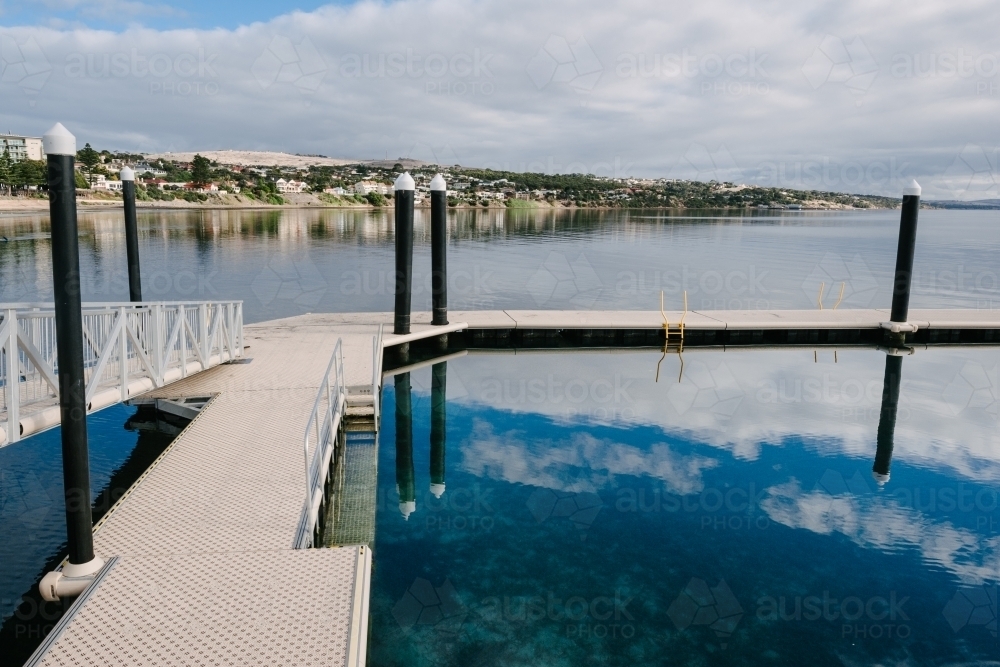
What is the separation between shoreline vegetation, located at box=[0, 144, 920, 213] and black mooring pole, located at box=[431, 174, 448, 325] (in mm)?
53239

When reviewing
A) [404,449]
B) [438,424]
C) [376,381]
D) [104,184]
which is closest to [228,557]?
[404,449]

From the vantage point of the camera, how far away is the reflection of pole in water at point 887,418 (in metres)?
10.3

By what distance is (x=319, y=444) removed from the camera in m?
7.08

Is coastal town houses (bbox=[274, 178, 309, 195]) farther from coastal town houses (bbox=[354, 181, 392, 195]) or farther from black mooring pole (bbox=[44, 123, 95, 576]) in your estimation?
black mooring pole (bbox=[44, 123, 95, 576])

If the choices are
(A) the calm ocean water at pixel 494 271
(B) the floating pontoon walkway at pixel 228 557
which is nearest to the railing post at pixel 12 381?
(B) the floating pontoon walkway at pixel 228 557

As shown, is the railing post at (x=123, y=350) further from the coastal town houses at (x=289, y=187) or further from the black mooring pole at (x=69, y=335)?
the coastal town houses at (x=289, y=187)

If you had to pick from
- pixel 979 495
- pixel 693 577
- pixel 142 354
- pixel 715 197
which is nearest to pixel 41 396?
pixel 142 354

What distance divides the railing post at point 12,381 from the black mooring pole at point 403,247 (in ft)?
27.5

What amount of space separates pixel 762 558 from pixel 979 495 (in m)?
3.85

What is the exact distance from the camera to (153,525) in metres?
5.76

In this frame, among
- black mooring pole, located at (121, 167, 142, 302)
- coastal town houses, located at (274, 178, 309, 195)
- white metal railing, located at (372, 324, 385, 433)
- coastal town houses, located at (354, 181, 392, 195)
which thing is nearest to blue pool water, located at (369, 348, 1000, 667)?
white metal railing, located at (372, 324, 385, 433)

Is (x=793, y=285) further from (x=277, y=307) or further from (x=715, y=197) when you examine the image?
(x=715, y=197)

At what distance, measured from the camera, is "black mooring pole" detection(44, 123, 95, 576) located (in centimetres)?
457

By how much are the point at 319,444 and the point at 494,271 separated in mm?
27917
